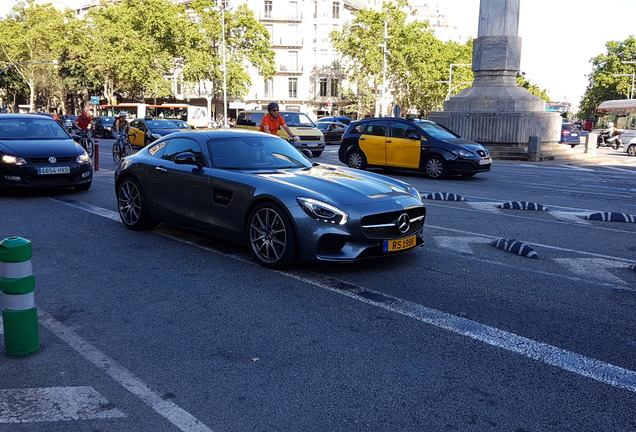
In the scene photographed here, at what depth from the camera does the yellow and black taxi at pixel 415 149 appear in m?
15.9

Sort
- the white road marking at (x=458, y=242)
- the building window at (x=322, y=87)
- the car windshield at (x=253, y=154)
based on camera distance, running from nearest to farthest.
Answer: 1. the car windshield at (x=253, y=154)
2. the white road marking at (x=458, y=242)
3. the building window at (x=322, y=87)

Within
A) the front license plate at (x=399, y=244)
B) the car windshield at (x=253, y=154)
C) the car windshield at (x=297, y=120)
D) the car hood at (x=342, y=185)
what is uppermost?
the car windshield at (x=297, y=120)

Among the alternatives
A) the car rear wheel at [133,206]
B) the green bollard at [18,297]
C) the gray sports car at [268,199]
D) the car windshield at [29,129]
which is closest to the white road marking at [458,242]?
the gray sports car at [268,199]

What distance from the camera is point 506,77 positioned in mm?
25969

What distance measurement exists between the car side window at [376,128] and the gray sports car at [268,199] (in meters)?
9.64

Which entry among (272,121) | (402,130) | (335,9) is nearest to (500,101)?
(402,130)

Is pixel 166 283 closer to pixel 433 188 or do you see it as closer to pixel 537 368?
pixel 537 368

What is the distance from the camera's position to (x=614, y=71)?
86.6m

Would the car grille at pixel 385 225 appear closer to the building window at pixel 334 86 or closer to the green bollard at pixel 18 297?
the green bollard at pixel 18 297

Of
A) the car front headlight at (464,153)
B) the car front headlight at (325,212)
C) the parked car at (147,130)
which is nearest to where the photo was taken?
the car front headlight at (325,212)

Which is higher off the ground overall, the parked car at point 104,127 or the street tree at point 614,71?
the street tree at point 614,71

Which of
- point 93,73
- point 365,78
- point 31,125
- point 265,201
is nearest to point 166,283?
point 265,201

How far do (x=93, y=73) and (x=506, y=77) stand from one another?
2218 inches

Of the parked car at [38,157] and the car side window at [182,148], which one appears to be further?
the parked car at [38,157]
